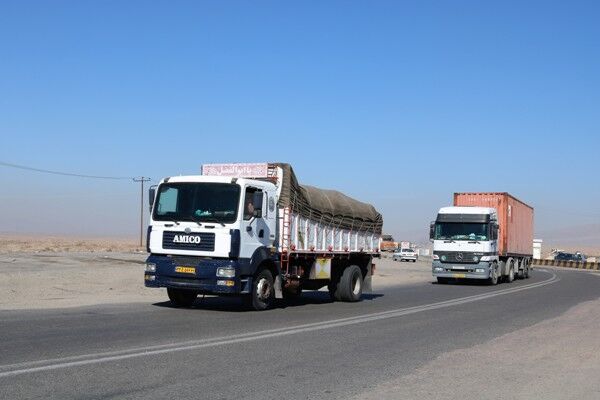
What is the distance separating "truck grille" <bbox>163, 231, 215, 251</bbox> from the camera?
15.6 metres

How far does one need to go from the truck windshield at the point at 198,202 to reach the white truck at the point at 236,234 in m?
0.02

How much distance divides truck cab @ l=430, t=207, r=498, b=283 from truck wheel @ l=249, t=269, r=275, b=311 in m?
17.8

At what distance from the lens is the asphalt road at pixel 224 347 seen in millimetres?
7719

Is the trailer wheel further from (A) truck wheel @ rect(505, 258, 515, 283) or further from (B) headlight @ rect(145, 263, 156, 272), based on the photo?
(B) headlight @ rect(145, 263, 156, 272)

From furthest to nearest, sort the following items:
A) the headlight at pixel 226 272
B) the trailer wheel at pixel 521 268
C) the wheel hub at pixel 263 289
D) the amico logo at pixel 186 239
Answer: the trailer wheel at pixel 521 268 → the wheel hub at pixel 263 289 → the amico logo at pixel 186 239 → the headlight at pixel 226 272

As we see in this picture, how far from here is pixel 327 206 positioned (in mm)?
19656

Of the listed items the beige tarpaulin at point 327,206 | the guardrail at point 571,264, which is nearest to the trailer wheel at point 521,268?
the beige tarpaulin at point 327,206

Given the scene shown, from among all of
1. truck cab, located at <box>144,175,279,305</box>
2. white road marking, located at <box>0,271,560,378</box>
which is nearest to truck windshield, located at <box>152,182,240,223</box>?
truck cab, located at <box>144,175,279,305</box>

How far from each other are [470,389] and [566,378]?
5.40 feet

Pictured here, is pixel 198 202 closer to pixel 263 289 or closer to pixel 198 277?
pixel 198 277

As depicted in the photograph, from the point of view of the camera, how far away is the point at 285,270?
1753 cm

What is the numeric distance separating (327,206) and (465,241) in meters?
15.3

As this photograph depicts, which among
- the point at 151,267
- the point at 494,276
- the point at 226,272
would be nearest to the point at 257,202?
the point at 226,272

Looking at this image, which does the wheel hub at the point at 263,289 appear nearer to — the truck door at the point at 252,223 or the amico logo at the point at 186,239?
the truck door at the point at 252,223
